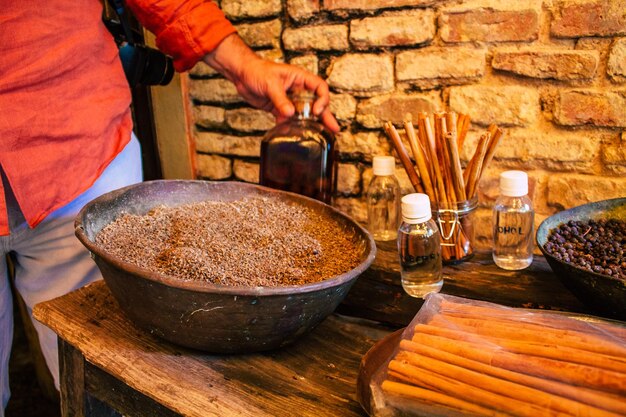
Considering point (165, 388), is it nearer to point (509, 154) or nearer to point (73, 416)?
point (73, 416)

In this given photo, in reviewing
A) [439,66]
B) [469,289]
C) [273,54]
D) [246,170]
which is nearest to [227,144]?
[246,170]

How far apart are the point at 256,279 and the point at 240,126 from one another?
0.98m

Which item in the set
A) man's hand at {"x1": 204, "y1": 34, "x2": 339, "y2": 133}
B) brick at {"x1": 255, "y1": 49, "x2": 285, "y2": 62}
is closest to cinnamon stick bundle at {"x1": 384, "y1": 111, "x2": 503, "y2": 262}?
man's hand at {"x1": 204, "y1": 34, "x2": 339, "y2": 133}

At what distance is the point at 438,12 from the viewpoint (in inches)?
53.1

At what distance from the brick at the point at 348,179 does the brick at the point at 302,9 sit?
1.44ft

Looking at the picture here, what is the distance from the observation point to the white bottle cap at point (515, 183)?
1.10 m

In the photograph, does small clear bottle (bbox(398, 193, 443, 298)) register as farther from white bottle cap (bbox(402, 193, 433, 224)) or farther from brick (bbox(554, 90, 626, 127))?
brick (bbox(554, 90, 626, 127))

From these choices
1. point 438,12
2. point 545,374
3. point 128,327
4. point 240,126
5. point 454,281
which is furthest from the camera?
point 240,126

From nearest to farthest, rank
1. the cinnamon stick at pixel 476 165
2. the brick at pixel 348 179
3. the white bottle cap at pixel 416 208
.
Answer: the white bottle cap at pixel 416 208
the cinnamon stick at pixel 476 165
the brick at pixel 348 179

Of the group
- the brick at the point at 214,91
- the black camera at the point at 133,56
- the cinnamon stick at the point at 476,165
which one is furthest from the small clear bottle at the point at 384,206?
the black camera at the point at 133,56

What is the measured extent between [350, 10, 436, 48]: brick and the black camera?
1.83 feet

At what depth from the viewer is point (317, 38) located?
1.54 meters

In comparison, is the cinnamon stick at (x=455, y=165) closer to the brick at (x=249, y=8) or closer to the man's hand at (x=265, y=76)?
the man's hand at (x=265, y=76)

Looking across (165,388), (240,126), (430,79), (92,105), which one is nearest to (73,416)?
(165,388)
